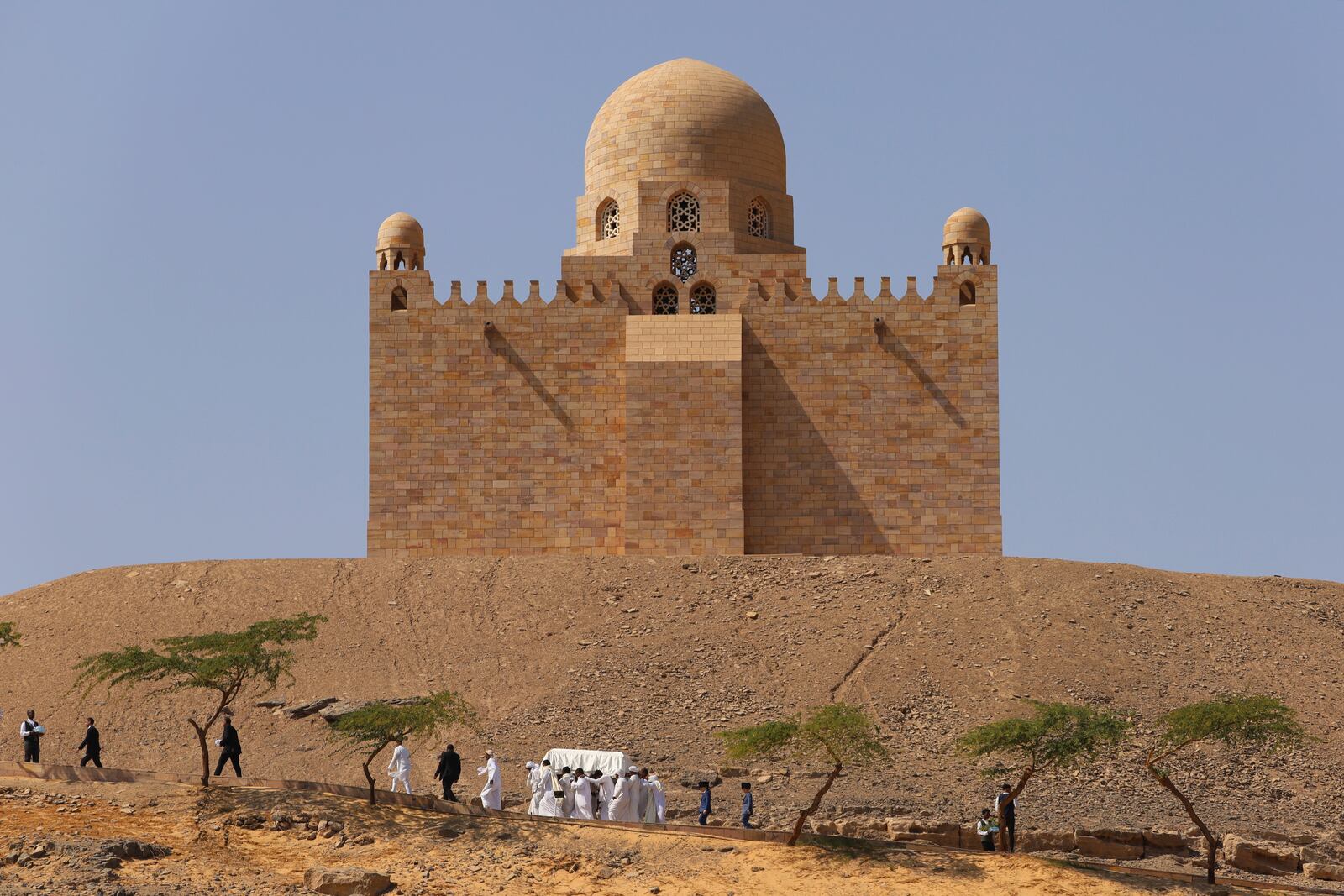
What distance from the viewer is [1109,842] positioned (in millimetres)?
29969

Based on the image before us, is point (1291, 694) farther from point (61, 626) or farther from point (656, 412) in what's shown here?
point (61, 626)

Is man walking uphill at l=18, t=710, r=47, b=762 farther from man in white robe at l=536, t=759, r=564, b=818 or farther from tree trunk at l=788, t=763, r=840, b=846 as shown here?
tree trunk at l=788, t=763, r=840, b=846

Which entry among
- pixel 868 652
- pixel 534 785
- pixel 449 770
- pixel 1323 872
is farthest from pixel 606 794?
pixel 1323 872

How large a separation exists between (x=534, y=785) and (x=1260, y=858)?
9.64 metres

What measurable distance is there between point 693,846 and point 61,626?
1519cm

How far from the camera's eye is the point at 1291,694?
3522 cm

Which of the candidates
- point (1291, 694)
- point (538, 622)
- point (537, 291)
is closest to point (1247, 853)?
point (1291, 694)

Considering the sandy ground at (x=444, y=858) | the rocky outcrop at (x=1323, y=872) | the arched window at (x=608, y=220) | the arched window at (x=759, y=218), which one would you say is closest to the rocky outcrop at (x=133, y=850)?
the sandy ground at (x=444, y=858)

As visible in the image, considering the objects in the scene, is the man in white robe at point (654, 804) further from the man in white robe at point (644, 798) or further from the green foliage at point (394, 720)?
the green foliage at point (394, 720)

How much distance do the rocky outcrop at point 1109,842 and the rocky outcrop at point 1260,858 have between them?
1.18m

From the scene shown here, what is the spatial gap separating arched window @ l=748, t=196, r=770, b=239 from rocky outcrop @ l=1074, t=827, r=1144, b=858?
17817mm

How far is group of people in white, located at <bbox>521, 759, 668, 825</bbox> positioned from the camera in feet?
96.7

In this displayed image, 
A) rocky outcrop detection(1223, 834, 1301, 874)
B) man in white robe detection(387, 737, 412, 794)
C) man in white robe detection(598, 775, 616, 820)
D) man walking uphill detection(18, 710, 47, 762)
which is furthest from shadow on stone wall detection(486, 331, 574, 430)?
rocky outcrop detection(1223, 834, 1301, 874)

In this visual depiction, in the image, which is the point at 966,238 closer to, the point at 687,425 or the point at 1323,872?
the point at 687,425
